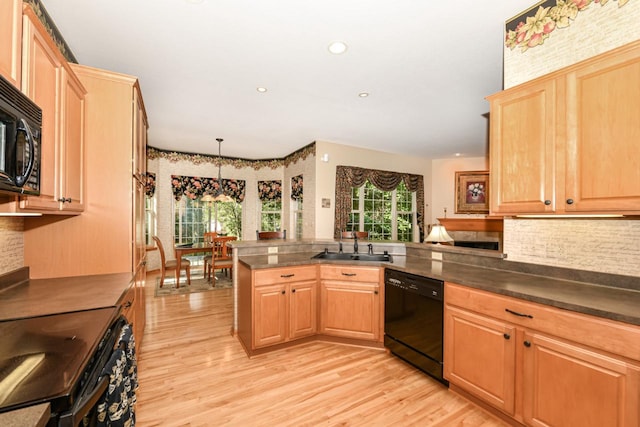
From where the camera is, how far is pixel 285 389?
2.07 metres

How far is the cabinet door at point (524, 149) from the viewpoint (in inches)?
66.6

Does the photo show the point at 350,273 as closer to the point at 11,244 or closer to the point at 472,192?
the point at 11,244

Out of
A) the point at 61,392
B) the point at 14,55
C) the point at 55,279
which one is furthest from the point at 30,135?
the point at 55,279

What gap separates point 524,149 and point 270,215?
604 centimetres

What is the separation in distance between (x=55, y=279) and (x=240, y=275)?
140 centimetres

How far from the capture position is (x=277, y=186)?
698cm

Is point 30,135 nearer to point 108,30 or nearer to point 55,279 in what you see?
point 55,279

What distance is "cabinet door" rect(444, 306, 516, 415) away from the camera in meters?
1.66

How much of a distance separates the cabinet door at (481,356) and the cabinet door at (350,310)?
28.5 inches

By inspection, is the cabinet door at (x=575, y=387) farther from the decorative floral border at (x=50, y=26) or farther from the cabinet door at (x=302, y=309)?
the decorative floral border at (x=50, y=26)

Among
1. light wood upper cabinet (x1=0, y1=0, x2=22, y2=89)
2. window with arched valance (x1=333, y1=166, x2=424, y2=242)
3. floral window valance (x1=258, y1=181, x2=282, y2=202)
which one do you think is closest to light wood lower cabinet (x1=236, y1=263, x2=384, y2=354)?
light wood upper cabinet (x1=0, y1=0, x2=22, y2=89)

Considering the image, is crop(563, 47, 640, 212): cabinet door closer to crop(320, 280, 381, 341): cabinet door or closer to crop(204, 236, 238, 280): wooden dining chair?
crop(320, 280, 381, 341): cabinet door

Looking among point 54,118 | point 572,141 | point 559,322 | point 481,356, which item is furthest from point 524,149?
point 54,118

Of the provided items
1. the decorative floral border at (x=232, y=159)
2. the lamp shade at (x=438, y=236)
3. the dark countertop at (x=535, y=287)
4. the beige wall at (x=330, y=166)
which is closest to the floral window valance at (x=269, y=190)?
the decorative floral border at (x=232, y=159)
